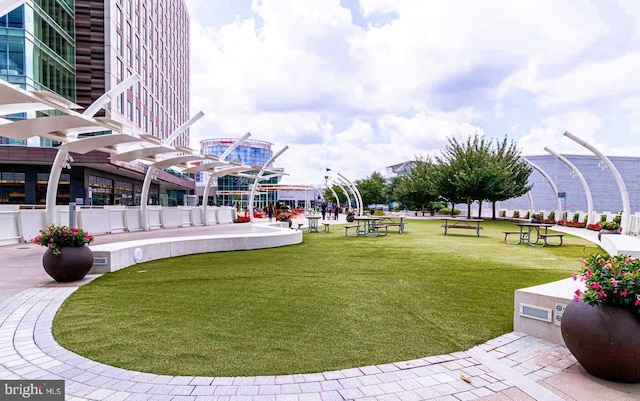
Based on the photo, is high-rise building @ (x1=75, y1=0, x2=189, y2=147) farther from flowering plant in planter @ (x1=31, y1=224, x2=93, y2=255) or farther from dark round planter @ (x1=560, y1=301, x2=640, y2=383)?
dark round planter @ (x1=560, y1=301, x2=640, y2=383)

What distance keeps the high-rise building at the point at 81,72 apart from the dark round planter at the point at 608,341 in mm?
19069

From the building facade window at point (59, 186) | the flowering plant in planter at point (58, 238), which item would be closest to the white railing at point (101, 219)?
the flowering plant in planter at point (58, 238)

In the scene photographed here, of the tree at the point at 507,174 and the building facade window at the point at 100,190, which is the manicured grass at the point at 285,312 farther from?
the building facade window at the point at 100,190

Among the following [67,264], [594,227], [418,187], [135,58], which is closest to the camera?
[67,264]

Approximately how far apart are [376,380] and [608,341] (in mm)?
2071

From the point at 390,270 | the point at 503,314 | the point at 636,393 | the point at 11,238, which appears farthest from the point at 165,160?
the point at 636,393

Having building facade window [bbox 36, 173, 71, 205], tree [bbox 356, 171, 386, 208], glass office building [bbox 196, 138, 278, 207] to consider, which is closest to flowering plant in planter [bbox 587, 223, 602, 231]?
tree [bbox 356, 171, 386, 208]

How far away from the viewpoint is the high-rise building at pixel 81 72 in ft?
85.9

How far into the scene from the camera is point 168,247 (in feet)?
35.5

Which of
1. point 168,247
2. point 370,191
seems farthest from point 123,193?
point 168,247

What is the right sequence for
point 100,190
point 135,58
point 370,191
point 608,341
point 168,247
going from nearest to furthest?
point 608,341 → point 168,247 → point 100,190 → point 135,58 → point 370,191

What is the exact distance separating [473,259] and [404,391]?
8302 mm

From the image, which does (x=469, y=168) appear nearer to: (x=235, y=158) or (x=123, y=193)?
(x=123, y=193)

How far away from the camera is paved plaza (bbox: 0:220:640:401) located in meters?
3.29
